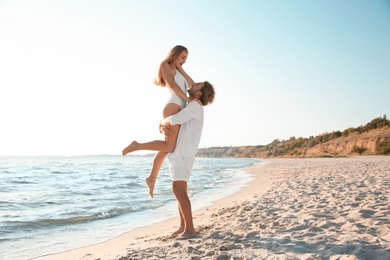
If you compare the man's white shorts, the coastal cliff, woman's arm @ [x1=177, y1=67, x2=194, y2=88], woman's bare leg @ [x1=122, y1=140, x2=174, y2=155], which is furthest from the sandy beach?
the coastal cliff

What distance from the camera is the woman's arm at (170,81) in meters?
3.49

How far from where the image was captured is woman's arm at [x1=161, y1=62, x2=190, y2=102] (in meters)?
3.49

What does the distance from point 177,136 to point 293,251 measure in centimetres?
161

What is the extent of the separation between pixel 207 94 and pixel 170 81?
0.44 meters

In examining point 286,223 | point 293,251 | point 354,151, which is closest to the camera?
point 293,251

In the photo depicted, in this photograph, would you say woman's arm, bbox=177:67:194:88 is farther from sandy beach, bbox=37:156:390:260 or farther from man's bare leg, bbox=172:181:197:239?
sandy beach, bbox=37:156:390:260

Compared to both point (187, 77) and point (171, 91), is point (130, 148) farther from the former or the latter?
point (187, 77)

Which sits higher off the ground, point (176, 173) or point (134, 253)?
point (176, 173)

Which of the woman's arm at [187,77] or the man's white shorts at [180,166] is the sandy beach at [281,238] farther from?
the woman's arm at [187,77]

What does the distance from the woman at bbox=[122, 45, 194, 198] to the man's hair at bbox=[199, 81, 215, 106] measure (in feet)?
0.64

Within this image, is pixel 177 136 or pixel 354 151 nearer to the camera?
pixel 177 136

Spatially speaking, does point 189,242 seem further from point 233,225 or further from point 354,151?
point 354,151

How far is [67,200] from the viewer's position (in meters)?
8.01

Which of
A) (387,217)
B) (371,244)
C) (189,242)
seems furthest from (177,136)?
(387,217)
